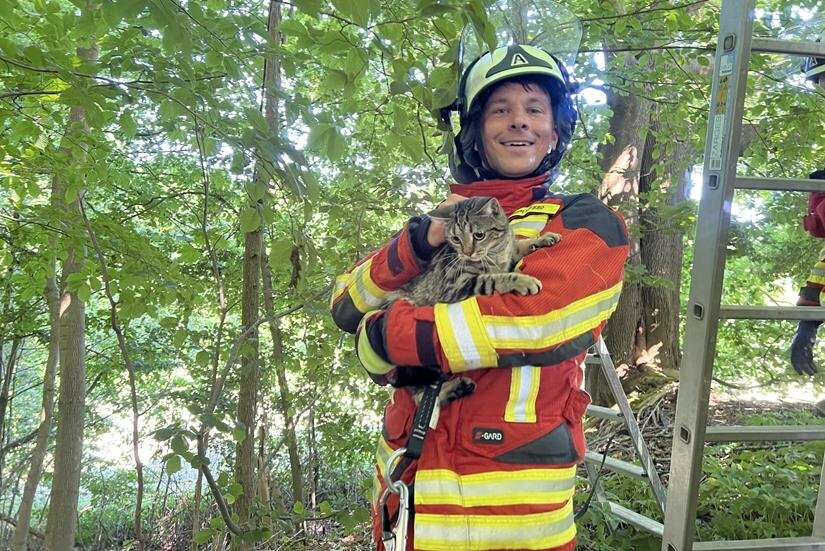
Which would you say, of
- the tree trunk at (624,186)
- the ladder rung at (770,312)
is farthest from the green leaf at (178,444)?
the tree trunk at (624,186)

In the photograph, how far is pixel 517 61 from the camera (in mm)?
1858

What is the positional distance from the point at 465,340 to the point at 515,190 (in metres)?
0.74

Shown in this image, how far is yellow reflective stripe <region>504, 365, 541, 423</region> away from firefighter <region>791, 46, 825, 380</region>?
126 centimetres

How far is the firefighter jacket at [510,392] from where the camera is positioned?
4.56 feet

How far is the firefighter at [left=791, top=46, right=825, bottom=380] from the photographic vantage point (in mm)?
2051

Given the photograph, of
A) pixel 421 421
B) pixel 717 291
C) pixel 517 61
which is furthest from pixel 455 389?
pixel 517 61

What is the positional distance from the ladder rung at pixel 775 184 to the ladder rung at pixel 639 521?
6.64 feet

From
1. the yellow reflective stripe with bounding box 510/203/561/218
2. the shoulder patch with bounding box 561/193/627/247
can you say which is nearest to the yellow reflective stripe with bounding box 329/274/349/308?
the yellow reflective stripe with bounding box 510/203/561/218

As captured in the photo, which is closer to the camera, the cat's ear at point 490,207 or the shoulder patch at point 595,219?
the shoulder patch at point 595,219

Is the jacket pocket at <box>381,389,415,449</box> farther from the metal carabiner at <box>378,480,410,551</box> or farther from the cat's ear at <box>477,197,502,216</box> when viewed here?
the cat's ear at <box>477,197,502,216</box>

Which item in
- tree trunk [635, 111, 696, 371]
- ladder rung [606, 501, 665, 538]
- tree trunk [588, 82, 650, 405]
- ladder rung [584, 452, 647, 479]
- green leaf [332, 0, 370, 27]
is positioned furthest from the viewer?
tree trunk [635, 111, 696, 371]

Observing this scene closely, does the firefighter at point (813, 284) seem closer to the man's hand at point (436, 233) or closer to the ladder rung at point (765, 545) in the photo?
the ladder rung at point (765, 545)

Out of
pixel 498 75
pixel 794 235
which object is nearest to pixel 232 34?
pixel 498 75

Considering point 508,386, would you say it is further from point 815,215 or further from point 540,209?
Result: point 815,215
